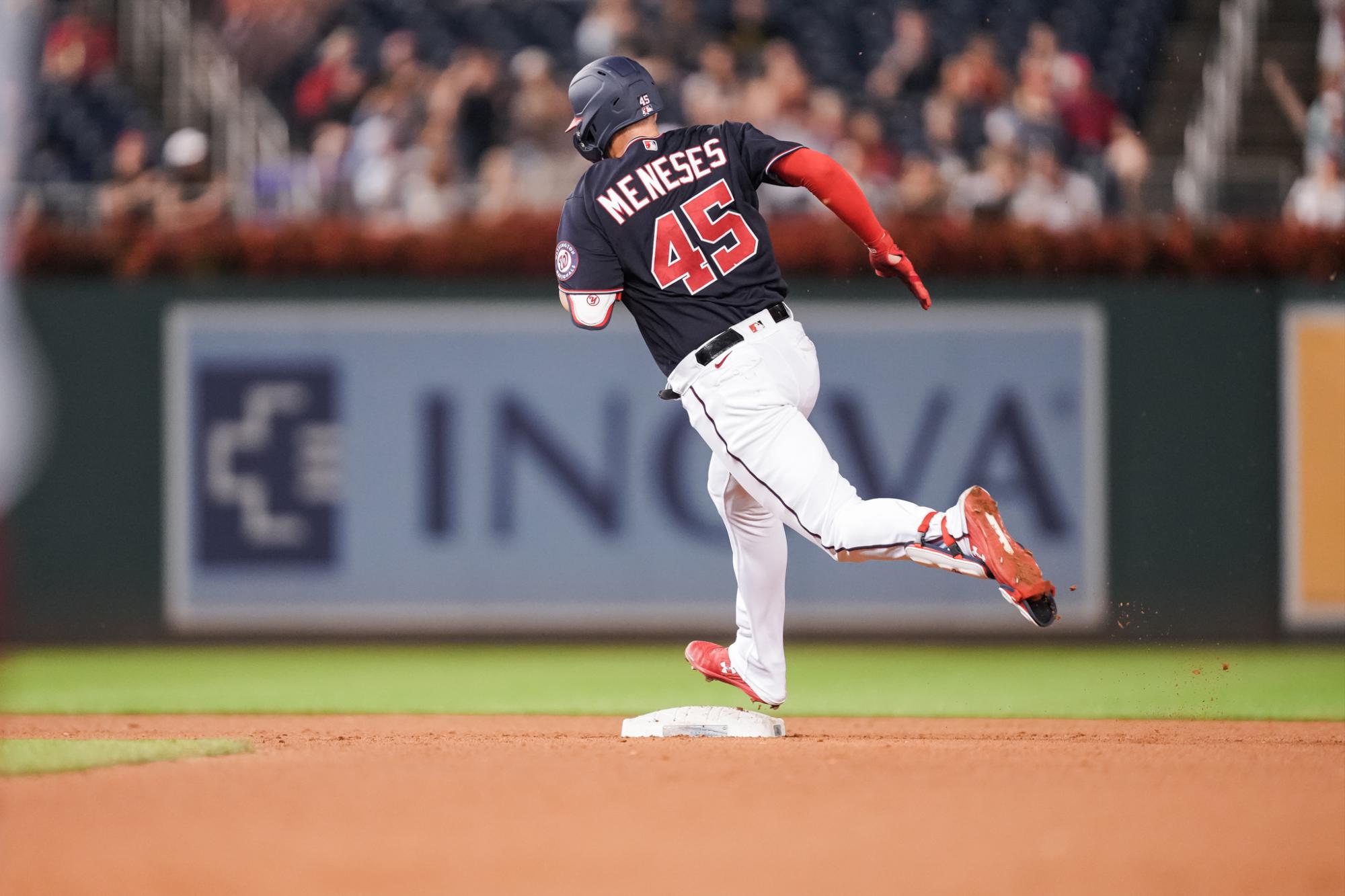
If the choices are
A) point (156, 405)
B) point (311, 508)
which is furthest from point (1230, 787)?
point (156, 405)

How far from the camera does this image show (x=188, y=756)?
5.52m

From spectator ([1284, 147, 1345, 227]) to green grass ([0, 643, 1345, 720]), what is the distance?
2841 mm

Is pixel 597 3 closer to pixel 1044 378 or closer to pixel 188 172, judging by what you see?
pixel 188 172

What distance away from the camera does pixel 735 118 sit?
1202 cm

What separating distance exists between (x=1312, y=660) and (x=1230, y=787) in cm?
584

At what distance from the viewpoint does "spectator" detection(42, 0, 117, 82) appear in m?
13.7

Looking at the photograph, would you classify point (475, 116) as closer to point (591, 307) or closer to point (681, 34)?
point (681, 34)

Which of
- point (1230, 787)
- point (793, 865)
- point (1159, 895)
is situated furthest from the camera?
point (1230, 787)

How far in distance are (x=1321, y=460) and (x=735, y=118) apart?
467 centimetres

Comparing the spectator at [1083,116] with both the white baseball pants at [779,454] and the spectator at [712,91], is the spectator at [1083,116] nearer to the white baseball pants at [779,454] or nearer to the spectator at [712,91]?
the spectator at [712,91]

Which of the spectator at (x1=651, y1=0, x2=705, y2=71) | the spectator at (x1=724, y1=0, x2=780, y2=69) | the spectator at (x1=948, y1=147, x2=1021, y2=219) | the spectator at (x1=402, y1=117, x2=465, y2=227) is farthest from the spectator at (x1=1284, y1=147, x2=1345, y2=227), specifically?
the spectator at (x1=402, y1=117, x2=465, y2=227)

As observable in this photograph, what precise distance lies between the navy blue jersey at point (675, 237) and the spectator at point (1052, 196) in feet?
18.6

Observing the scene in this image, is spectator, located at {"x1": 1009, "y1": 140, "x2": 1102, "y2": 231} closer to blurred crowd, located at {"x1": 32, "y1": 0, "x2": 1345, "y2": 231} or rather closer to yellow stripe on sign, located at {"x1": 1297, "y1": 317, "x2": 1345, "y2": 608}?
blurred crowd, located at {"x1": 32, "y1": 0, "x2": 1345, "y2": 231}

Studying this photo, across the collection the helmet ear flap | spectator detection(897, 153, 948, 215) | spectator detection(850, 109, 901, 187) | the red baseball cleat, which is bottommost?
the red baseball cleat
